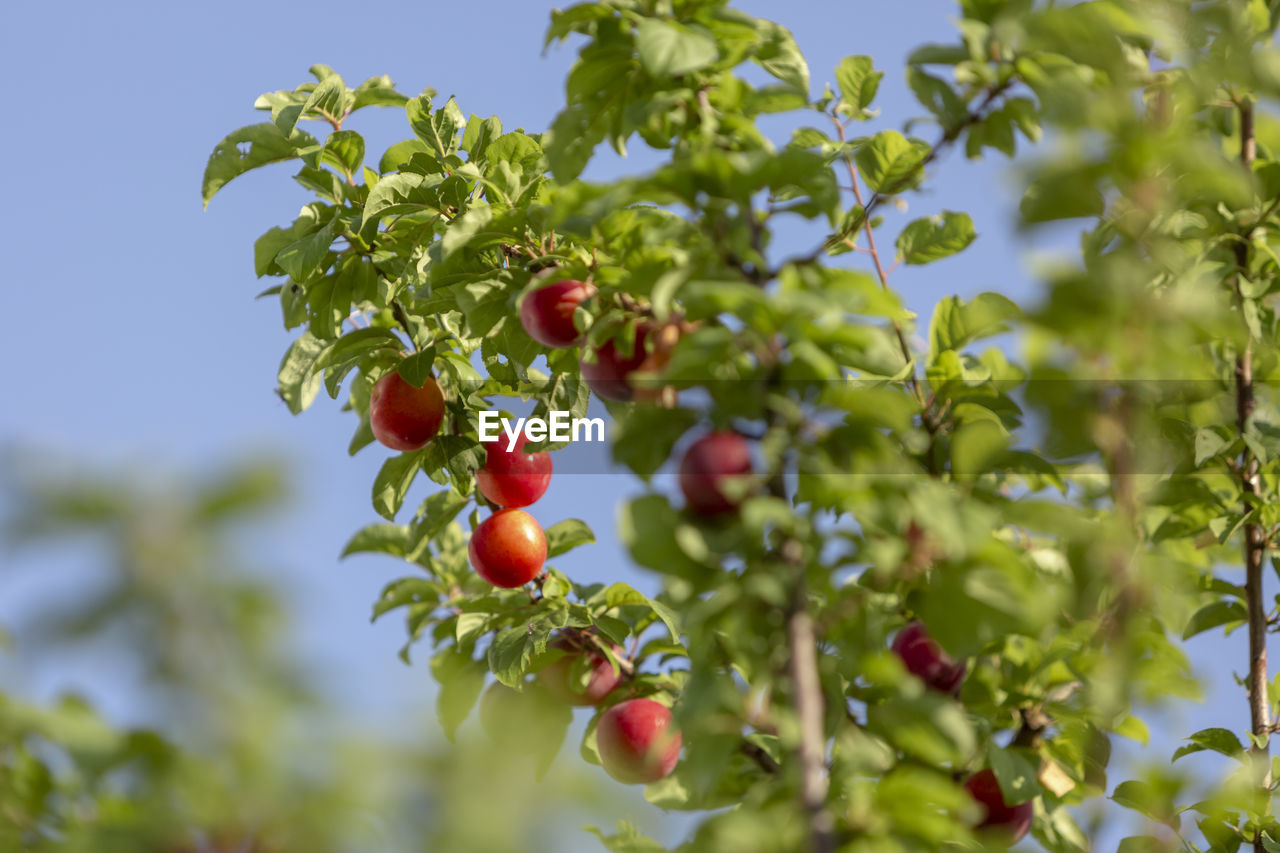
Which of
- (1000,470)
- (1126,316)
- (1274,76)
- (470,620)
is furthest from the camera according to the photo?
(470,620)

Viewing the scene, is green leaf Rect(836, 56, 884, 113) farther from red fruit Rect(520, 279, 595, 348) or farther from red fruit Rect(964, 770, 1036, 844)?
red fruit Rect(964, 770, 1036, 844)

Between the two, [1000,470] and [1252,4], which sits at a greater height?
[1252,4]

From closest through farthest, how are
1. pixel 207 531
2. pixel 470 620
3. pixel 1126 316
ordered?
pixel 207 531, pixel 1126 316, pixel 470 620

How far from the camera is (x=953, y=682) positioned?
1.77 metres

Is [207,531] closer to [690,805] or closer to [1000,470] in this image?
[690,805]

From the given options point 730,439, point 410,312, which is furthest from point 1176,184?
point 410,312

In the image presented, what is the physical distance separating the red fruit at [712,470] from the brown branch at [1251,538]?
1.52m

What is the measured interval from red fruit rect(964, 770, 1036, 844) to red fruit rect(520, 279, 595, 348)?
104 cm

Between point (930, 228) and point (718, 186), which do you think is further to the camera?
point (930, 228)

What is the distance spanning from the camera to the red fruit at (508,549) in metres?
2.61

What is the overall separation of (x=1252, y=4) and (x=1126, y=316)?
1.09m

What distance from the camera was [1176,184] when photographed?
1742 millimetres

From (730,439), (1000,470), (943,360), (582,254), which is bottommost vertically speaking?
(730,439)

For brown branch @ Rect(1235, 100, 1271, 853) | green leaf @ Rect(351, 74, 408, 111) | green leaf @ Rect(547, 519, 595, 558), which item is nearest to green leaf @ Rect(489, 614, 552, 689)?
green leaf @ Rect(547, 519, 595, 558)
